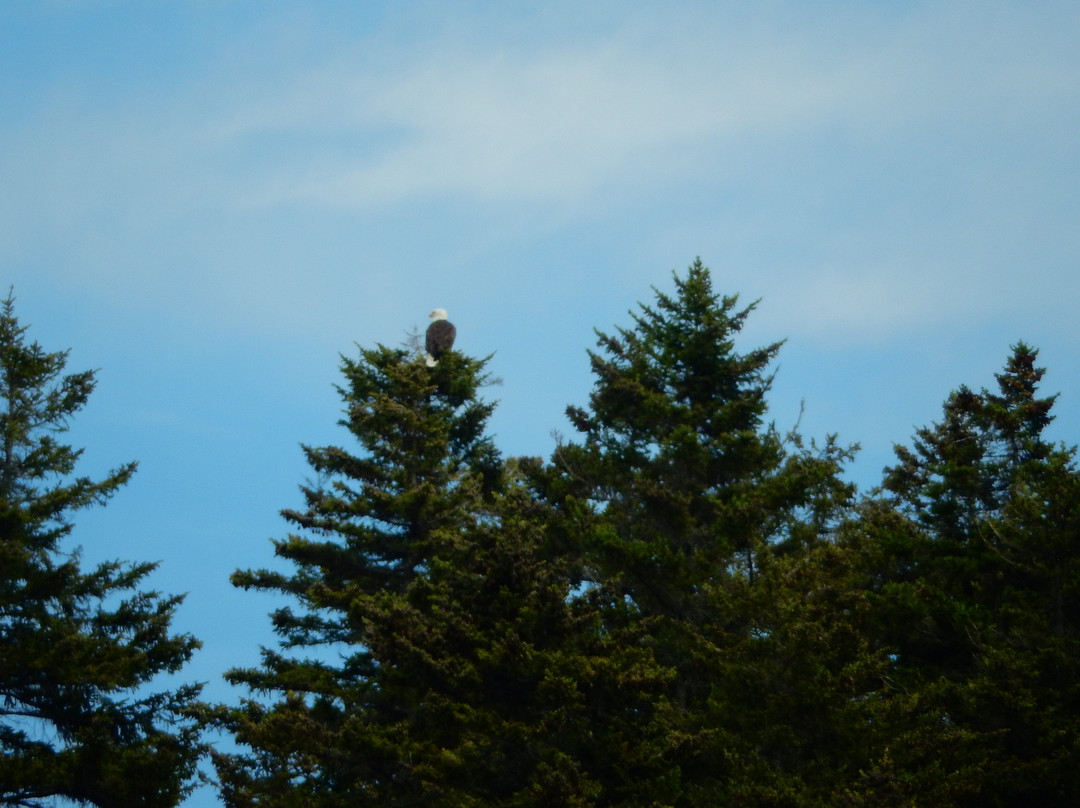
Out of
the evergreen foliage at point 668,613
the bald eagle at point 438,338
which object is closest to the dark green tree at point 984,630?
the evergreen foliage at point 668,613

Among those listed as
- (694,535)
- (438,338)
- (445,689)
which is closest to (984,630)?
(694,535)

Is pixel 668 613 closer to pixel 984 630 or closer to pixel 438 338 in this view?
pixel 984 630

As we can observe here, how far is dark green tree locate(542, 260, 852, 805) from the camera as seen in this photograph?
18562mm

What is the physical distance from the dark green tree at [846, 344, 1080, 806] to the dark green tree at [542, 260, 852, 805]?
1.74 m

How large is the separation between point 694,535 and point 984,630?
615 centimetres

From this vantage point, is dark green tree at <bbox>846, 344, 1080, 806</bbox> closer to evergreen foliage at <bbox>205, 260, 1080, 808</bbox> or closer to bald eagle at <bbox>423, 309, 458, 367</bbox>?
evergreen foliage at <bbox>205, 260, 1080, 808</bbox>

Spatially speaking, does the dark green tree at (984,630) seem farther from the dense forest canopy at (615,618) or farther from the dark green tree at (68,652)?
the dark green tree at (68,652)

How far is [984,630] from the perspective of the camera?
24.2m

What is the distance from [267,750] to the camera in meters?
23.0

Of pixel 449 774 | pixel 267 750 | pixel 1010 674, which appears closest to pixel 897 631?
pixel 1010 674

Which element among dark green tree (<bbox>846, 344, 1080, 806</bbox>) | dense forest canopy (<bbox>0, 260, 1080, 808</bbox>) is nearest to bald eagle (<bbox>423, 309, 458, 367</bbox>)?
dense forest canopy (<bbox>0, 260, 1080, 808</bbox>)

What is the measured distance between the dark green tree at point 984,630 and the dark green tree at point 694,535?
1.74 meters

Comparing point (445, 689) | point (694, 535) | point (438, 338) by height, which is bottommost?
point (445, 689)

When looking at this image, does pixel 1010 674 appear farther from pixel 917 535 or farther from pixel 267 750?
pixel 267 750
